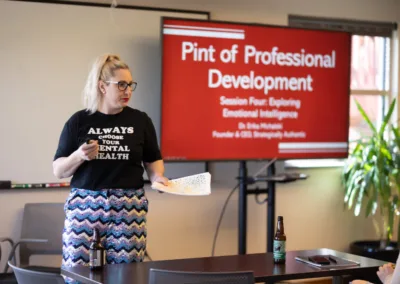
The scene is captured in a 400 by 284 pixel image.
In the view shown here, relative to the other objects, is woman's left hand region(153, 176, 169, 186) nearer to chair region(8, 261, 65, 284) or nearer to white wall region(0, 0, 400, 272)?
chair region(8, 261, 65, 284)

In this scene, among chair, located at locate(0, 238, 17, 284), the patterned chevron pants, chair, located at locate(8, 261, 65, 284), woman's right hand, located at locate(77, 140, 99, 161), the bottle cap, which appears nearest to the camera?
chair, located at locate(8, 261, 65, 284)

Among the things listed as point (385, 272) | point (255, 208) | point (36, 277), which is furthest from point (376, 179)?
point (36, 277)

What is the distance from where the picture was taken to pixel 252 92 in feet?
16.8

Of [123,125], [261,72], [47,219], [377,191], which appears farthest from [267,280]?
[377,191]

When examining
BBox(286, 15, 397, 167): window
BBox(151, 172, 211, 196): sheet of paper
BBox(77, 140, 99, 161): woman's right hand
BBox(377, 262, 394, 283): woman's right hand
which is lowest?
BBox(377, 262, 394, 283): woman's right hand

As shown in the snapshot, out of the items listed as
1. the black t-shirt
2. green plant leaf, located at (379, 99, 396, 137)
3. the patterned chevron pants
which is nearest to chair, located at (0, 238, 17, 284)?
the patterned chevron pants

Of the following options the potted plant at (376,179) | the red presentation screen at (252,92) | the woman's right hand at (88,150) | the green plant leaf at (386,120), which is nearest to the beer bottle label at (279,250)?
the woman's right hand at (88,150)

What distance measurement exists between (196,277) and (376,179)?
11.0ft

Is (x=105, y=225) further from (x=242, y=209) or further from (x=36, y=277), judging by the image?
(x=242, y=209)

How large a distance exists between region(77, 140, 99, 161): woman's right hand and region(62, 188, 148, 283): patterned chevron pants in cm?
22

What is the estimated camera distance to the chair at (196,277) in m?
2.44

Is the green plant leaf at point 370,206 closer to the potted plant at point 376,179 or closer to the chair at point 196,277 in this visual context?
the potted plant at point 376,179

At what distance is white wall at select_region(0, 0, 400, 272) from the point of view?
5160mm

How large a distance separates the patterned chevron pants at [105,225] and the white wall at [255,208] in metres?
1.55
